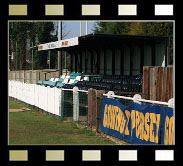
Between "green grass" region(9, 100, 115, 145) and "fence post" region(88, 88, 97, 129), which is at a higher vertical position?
"fence post" region(88, 88, 97, 129)

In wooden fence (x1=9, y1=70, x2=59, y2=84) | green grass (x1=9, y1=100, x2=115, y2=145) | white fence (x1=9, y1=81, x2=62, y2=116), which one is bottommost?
green grass (x1=9, y1=100, x2=115, y2=145)

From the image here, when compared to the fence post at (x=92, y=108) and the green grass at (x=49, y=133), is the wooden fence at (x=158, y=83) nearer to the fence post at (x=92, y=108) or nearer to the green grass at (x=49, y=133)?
the green grass at (x=49, y=133)

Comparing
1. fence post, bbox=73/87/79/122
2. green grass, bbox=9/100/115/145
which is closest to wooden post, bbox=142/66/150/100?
green grass, bbox=9/100/115/145

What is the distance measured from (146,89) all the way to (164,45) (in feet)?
39.8

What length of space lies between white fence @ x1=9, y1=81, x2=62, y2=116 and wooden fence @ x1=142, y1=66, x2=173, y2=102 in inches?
300

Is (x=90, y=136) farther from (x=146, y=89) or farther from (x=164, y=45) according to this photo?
→ (x=164, y=45)

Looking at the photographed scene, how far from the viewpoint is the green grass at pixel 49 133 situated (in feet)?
40.5

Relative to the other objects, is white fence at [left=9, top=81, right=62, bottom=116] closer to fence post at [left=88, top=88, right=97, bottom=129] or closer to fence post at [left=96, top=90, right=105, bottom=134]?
fence post at [left=88, top=88, right=97, bottom=129]

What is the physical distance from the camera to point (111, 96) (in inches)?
508

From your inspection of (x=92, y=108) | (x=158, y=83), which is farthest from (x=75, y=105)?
(x=158, y=83)

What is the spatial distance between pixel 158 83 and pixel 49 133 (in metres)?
4.78

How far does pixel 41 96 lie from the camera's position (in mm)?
22344

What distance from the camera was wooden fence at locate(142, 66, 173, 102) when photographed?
9984mm

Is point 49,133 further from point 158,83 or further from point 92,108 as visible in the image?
point 158,83
